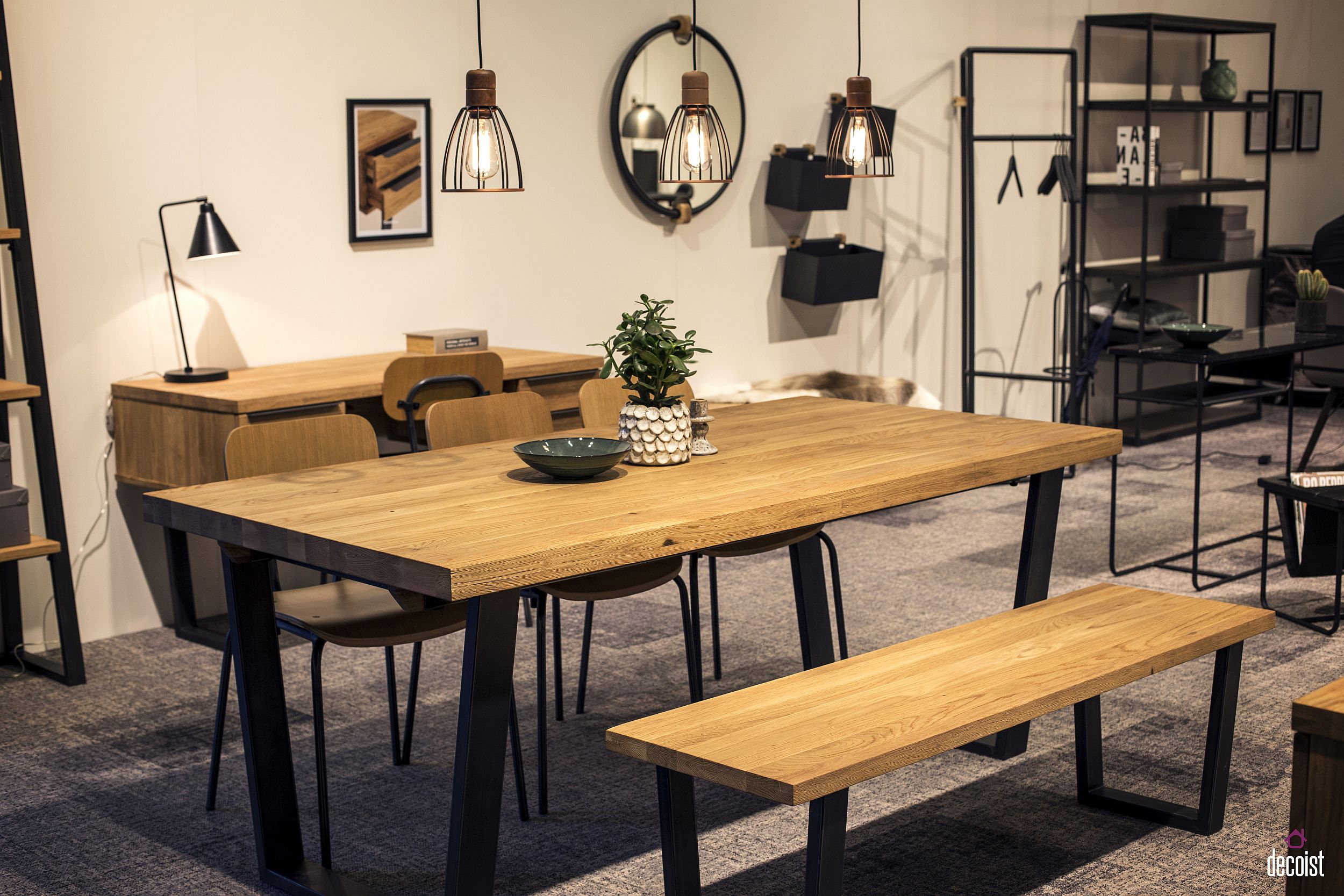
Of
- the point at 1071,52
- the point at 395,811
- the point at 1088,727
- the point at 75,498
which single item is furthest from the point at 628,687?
the point at 1071,52

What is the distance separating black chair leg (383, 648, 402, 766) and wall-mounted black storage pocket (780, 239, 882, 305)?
354 centimetres

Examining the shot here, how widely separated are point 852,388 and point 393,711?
3585mm

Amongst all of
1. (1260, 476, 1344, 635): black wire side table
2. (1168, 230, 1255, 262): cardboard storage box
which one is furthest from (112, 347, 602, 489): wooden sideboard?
(1168, 230, 1255, 262): cardboard storage box

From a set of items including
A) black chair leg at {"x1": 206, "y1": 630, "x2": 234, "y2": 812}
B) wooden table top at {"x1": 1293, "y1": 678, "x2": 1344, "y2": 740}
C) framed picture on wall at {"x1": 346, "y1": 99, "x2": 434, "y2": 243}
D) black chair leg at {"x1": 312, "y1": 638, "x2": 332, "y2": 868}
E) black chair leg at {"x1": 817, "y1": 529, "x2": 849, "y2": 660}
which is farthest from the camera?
framed picture on wall at {"x1": 346, "y1": 99, "x2": 434, "y2": 243}

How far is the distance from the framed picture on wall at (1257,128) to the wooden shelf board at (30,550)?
7772 millimetres

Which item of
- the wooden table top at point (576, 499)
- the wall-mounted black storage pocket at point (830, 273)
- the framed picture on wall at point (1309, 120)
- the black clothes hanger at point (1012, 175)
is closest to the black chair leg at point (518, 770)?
the wooden table top at point (576, 499)

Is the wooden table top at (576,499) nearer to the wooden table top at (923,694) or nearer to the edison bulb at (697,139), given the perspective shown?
the wooden table top at (923,694)

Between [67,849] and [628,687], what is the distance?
155cm

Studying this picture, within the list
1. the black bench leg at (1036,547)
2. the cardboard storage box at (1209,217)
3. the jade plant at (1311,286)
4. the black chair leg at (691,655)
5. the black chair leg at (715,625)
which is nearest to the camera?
the black chair leg at (691,655)

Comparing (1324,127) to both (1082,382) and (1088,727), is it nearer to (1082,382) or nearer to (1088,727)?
(1082,382)

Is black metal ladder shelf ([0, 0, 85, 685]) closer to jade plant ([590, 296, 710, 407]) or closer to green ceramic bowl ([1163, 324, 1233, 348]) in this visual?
jade plant ([590, 296, 710, 407])

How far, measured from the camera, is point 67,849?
3027mm

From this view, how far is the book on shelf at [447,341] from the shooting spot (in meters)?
5.02

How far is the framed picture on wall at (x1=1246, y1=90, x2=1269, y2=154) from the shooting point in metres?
9.15
